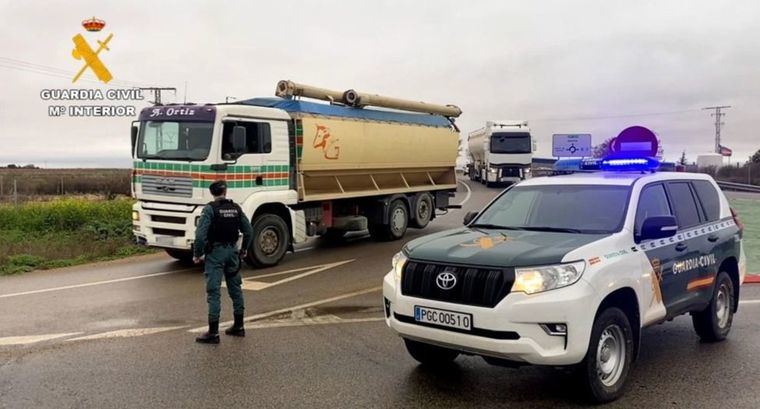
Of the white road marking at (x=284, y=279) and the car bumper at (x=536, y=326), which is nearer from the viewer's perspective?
the car bumper at (x=536, y=326)

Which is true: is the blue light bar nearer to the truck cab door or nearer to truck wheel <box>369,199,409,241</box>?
the truck cab door

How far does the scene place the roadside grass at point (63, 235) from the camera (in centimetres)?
1269

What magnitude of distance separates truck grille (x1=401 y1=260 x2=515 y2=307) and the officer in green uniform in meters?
2.55

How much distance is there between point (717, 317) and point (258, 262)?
25.0 feet

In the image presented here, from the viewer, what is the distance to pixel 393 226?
627 inches

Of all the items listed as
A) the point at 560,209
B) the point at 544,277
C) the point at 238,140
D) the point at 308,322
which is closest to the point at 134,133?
the point at 238,140

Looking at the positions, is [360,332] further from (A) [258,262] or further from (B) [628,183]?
(A) [258,262]

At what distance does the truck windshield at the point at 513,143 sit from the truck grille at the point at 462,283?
3116 centimetres

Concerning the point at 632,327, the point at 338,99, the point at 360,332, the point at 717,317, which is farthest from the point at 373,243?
the point at 632,327

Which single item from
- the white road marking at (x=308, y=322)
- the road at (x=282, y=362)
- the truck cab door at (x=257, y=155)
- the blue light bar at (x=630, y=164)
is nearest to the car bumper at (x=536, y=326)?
the road at (x=282, y=362)

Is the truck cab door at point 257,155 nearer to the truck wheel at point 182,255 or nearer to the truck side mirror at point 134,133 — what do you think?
the truck side mirror at point 134,133

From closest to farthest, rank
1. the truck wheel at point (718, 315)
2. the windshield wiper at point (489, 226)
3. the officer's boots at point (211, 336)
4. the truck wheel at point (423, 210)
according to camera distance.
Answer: the windshield wiper at point (489, 226) → the truck wheel at point (718, 315) → the officer's boots at point (211, 336) → the truck wheel at point (423, 210)

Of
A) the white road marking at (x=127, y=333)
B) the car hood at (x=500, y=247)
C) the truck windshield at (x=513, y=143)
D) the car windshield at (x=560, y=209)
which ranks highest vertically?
the truck windshield at (x=513, y=143)

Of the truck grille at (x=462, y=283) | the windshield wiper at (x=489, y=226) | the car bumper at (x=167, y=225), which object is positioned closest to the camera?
the truck grille at (x=462, y=283)
